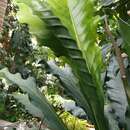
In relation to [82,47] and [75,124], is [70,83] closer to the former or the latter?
[82,47]

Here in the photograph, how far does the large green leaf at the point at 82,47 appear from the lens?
1376 millimetres

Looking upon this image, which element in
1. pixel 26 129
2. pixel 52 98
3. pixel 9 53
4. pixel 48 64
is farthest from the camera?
pixel 9 53

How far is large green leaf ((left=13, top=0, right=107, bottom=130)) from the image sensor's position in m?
1.38

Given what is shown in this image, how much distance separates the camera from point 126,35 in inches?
48.5

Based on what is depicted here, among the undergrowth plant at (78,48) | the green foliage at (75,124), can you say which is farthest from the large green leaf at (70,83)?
the green foliage at (75,124)

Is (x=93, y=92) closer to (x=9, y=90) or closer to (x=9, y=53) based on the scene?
(x=9, y=90)

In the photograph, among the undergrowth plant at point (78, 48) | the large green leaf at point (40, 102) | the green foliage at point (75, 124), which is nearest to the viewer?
the undergrowth plant at point (78, 48)

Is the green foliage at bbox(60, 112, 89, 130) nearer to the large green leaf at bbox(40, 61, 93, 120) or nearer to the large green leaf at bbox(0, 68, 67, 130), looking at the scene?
the large green leaf at bbox(40, 61, 93, 120)

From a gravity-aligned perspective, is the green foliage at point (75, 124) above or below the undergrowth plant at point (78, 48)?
below

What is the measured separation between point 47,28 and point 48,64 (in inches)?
17.0

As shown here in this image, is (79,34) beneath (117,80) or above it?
above

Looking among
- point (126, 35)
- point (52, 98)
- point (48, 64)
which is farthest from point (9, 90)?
point (126, 35)

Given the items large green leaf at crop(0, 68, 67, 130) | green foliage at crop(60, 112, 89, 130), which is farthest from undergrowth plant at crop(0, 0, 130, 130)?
green foliage at crop(60, 112, 89, 130)

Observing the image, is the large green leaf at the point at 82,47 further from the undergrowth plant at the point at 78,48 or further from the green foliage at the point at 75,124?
the green foliage at the point at 75,124
